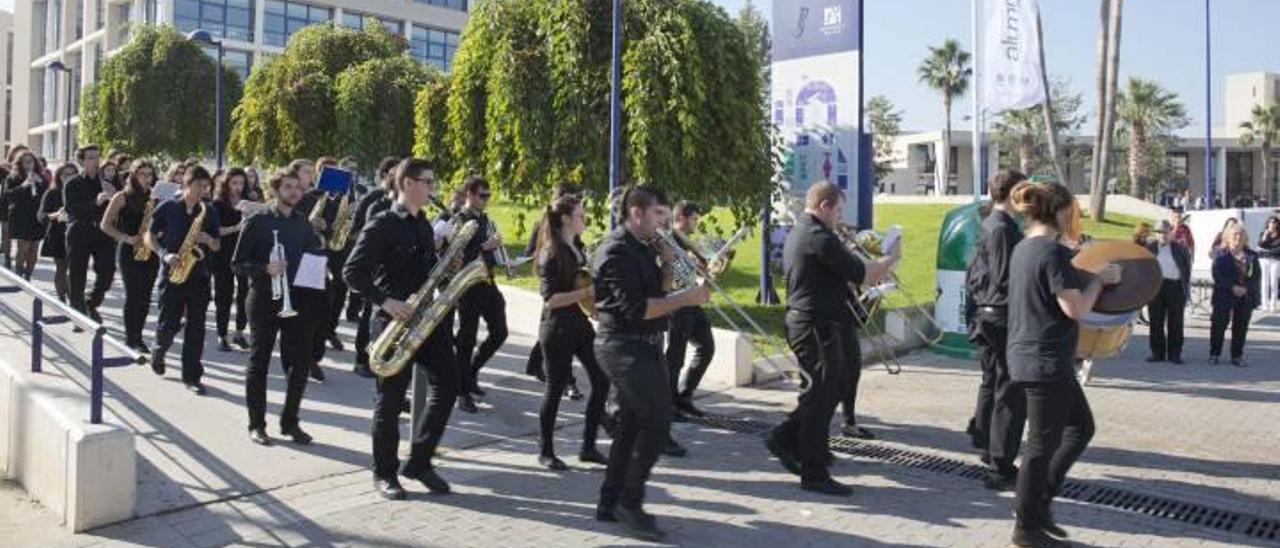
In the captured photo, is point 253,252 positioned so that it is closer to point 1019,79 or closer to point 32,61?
point 1019,79

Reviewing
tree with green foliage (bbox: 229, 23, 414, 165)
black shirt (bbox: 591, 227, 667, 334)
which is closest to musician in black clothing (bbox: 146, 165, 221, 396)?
black shirt (bbox: 591, 227, 667, 334)

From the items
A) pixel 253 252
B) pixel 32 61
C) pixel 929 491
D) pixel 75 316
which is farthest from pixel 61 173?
pixel 32 61

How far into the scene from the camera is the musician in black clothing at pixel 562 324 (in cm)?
632

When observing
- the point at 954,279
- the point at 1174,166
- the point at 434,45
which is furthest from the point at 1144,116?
the point at 954,279

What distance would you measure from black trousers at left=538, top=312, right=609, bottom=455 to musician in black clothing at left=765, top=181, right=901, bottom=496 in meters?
1.24

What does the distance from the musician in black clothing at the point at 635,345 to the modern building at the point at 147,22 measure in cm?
4561

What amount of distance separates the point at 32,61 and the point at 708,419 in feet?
241

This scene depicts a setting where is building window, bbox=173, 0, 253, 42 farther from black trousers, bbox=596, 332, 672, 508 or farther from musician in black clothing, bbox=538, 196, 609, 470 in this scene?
black trousers, bbox=596, 332, 672, 508

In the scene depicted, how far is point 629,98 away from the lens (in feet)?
42.0

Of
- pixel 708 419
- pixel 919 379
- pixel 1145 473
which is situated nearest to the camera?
pixel 1145 473

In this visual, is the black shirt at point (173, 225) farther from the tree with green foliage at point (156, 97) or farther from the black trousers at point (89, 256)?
the tree with green foliage at point (156, 97)

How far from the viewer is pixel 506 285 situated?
13695 millimetres

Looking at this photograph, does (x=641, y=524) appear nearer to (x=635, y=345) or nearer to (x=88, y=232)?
(x=635, y=345)

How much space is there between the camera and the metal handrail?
5250mm
